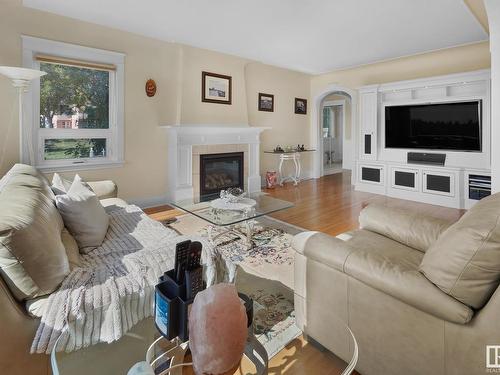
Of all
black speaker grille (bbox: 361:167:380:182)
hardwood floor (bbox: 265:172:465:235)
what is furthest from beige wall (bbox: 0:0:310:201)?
black speaker grille (bbox: 361:167:380:182)

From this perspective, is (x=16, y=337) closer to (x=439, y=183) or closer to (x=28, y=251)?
(x=28, y=251)

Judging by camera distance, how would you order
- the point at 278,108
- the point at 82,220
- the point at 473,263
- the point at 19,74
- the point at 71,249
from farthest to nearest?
1. the point at 278,108
2. the point at 19,74
3. the point at 82,220
4. the point at 71,249
5. the point at 473,263

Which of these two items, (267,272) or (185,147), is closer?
(267,272)

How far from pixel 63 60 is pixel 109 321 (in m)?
3.86

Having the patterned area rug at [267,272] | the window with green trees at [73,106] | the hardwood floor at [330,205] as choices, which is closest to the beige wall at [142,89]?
the window with green trees at [73,106]

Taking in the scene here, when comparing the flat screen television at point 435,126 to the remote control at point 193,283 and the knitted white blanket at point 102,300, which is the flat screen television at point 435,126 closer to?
the knitted white blanket at point 102,300

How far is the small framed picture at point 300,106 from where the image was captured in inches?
279

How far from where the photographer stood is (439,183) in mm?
4973

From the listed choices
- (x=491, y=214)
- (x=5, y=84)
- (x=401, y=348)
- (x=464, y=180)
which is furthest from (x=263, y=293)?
(x=464, y=180)

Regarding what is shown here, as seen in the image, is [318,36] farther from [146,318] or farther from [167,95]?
[146,318]

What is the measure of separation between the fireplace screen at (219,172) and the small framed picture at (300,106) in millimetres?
2248

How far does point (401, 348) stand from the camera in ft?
4.04

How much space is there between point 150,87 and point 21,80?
68.2 inches

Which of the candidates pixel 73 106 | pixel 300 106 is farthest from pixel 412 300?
pixel 300 106
